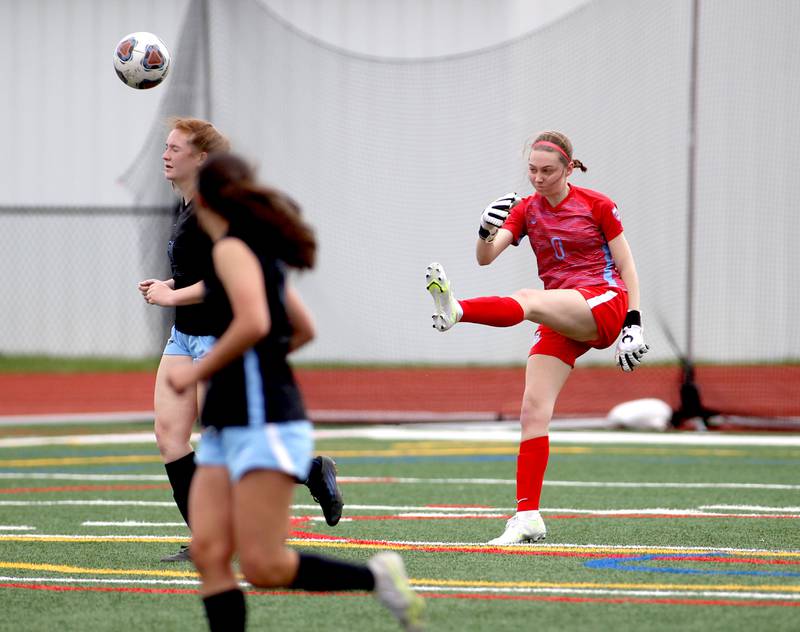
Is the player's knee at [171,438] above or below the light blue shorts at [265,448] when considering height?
below

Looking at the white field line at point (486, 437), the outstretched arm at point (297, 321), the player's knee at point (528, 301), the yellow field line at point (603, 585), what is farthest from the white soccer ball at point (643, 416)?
the outstretched arm at point (297, 321)

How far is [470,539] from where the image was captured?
7523 millimetres

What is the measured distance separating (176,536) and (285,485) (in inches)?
140

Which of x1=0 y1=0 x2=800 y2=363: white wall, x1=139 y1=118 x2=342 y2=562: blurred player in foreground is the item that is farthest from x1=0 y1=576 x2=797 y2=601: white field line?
x1=0 y1=0 x2=800 y2=363: white wall

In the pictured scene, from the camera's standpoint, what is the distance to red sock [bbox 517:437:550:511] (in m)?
7.39

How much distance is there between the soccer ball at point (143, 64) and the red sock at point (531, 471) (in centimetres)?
306

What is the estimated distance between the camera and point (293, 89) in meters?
17.3

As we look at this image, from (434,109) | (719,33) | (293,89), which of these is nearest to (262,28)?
(293,89)

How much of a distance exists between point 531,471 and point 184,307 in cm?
206

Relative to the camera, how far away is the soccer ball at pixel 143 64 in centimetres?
817

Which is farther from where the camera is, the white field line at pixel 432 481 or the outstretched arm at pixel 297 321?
the white field line at pixel 432 481

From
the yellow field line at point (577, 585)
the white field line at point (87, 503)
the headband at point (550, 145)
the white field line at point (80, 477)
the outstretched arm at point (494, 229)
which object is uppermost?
the headband at point (550, 145)

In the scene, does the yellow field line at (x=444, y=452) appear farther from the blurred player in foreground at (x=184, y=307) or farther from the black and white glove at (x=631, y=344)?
the blurred player in foreground at (x=184, y=307)

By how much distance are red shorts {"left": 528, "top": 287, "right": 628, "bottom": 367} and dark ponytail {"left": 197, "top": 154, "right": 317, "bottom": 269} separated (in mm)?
3080
